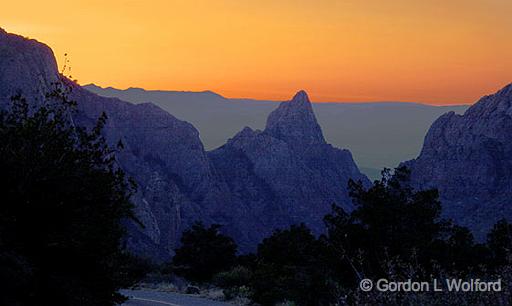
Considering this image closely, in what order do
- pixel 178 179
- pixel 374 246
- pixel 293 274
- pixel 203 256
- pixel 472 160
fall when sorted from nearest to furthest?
pixel 374 246 < pixel 293 274 < pixel 203 256 < pixel 472 160 < pixel 178 179

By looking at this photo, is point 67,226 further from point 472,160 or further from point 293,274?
point 472,160

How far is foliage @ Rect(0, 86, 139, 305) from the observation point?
12578 mm

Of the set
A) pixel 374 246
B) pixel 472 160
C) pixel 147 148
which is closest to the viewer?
pixel 374 246

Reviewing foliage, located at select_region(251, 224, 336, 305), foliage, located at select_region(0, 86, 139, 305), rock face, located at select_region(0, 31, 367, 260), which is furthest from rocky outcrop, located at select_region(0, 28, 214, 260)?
foliage, located at select_region(0, 86, 139, 305)

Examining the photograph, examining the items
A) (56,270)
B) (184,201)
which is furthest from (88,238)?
(184,201)

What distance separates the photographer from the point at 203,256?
48.5 m

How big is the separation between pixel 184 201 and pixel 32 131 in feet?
485

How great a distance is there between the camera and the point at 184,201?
160875 mm

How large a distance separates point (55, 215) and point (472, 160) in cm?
14465

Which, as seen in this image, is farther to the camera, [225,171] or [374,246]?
[225,171]

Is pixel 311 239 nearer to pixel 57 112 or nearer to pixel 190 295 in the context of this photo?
pixel 190 295

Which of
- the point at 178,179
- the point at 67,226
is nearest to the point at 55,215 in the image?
the point at 67,226

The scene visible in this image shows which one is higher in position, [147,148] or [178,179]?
[147,148]

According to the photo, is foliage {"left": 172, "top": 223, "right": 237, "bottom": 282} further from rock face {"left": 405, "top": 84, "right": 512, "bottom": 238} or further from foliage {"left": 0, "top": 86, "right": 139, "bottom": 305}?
rock face {"left": 405, "top": 84, "right": 512, "bottom": 238}
